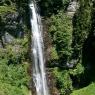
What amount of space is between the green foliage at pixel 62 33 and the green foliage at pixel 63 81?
2.77ft

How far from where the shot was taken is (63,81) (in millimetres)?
28047

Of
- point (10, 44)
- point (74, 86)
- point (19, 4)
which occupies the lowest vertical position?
point (74, 86)

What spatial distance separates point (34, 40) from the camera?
92.7ft

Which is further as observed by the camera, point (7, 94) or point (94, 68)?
point (94, 68)

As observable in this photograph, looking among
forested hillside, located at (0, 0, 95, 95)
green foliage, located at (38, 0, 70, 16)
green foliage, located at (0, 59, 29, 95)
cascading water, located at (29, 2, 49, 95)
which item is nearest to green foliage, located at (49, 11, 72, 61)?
forested hillside, located at (0, 0, 95, 95)

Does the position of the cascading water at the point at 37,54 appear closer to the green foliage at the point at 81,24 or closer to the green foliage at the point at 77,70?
the green foliage at the point at 77,70

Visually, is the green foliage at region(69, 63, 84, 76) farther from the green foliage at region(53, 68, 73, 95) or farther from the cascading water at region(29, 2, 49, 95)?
the cascading water at region(29, 2, 49, 95)

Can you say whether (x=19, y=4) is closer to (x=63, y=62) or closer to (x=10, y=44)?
(x=10, y=44)

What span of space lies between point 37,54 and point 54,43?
3.83ft

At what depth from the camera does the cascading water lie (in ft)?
91.9

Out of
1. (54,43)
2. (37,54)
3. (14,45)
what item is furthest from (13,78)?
(54,43)

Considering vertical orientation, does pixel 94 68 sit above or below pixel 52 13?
below

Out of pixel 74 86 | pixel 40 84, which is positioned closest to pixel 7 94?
pixel 40 84

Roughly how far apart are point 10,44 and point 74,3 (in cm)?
438
